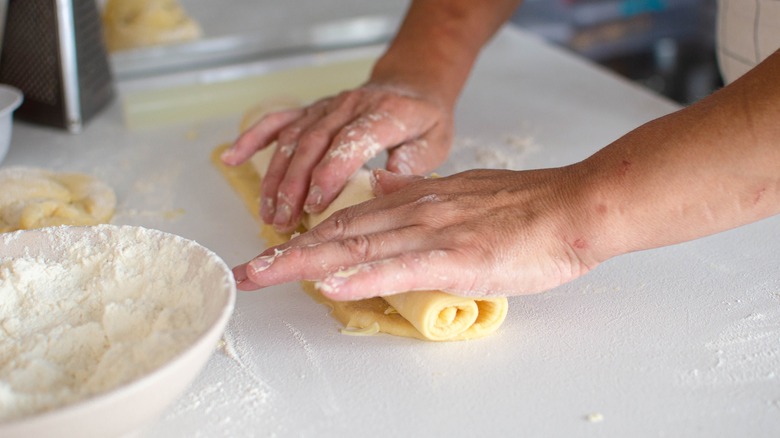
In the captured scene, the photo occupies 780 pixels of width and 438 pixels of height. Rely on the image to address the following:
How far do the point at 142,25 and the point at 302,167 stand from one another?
1143 mm

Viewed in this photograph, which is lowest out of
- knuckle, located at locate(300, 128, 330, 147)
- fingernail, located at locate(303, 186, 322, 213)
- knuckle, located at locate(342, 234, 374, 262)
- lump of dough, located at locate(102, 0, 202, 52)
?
lump of dough, located at locate(102, 0, 202, 52)

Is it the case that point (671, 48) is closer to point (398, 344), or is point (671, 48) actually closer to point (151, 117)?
point (151, 117)

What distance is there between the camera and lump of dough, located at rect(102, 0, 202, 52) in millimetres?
2363

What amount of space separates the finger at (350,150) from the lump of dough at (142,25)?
108 centimetres

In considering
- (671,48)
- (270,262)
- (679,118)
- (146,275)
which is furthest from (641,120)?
(671,48)

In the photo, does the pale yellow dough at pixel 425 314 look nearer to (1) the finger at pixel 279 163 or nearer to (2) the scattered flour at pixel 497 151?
(1) the finger at pixel 279 163

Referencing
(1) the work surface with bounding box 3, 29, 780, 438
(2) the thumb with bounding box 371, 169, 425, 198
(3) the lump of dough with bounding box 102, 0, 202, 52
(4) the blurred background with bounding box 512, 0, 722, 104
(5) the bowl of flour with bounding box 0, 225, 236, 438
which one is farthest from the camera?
(4) the blurred background with bounding box 512, 0, 722, 104

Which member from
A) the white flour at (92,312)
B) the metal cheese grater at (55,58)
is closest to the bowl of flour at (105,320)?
the white flour at (92,312)

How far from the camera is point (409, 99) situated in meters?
1.61

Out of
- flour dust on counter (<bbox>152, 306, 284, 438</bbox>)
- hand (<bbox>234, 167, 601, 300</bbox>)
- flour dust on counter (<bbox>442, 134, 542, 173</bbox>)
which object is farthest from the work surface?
flour dust on counter (<bbox>442, 134, 542, 173</bbox>)

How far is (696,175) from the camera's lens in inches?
42.0

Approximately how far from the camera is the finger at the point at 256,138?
5.20ft

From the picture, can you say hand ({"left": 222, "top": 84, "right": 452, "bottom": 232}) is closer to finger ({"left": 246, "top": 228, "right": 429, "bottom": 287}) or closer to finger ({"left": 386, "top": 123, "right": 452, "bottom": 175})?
finger ({"left": 386, "top": 123, "right": 452, "bottom": 175})

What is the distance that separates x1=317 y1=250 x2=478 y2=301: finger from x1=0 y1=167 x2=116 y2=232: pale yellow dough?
0.67m
